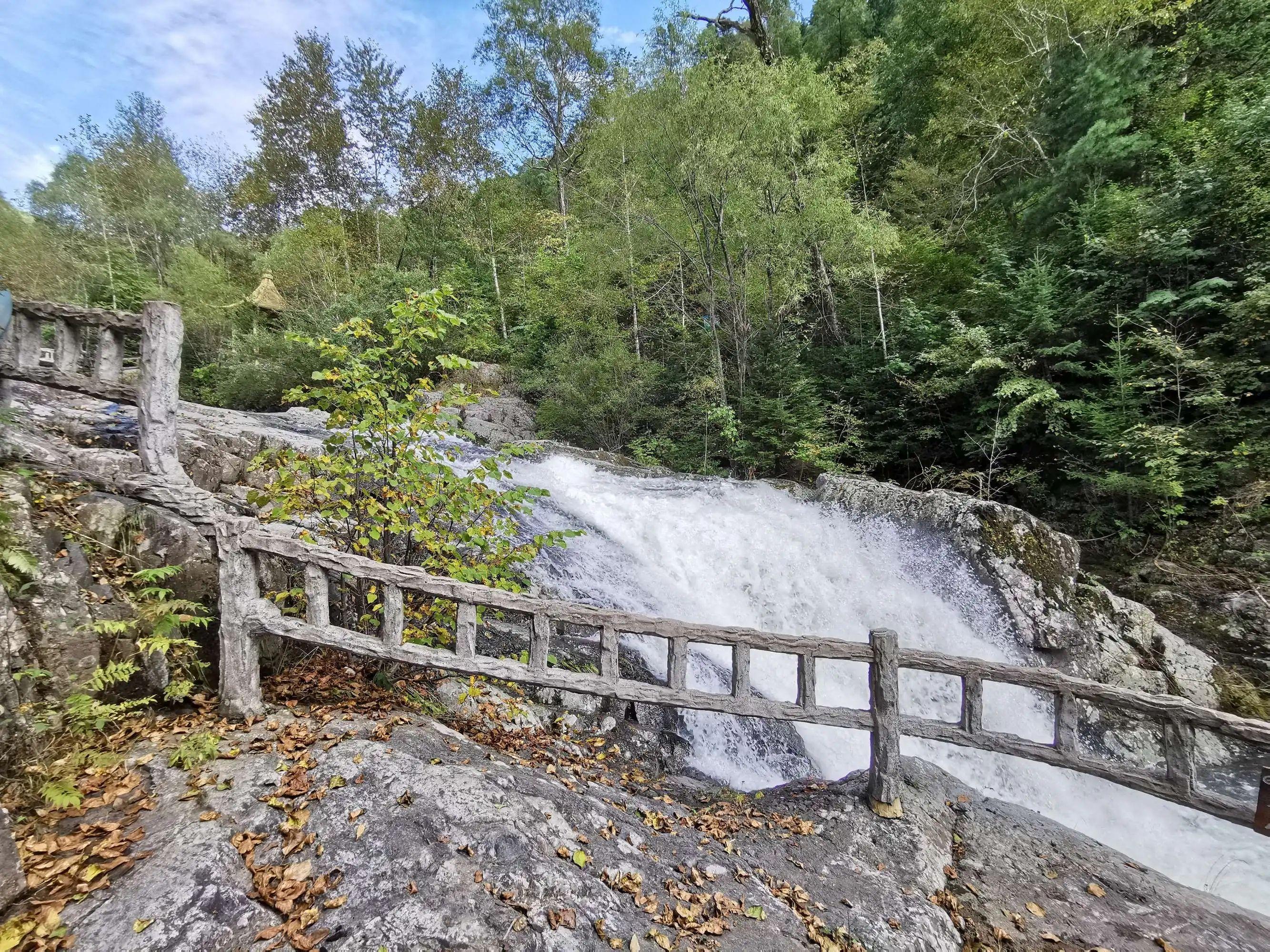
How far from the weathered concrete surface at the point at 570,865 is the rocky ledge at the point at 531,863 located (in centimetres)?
1

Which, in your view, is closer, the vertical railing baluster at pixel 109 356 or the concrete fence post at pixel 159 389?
the concrete fence post at pixel 159 389

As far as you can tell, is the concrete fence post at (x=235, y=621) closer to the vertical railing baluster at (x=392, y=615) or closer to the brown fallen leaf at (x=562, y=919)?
the vertical railing baluster at (x=392, y=615)

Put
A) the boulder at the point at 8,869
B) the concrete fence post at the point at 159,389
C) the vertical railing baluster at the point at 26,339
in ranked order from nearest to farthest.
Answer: the boulder at the point at 8,869 → the concrete fence post at the point at 159,389 → the vertical railing baluster at the point at 26,339

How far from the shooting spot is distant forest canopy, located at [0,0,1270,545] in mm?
8633

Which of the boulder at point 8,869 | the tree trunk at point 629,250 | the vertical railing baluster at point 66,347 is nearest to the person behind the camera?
the boulder at point 8,869

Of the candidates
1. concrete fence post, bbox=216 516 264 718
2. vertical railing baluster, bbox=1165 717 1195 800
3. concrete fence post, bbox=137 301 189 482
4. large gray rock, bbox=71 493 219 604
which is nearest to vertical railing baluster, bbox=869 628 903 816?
vertical railing baluster, bbox=1165 717 1195 800

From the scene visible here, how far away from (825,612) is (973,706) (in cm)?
379

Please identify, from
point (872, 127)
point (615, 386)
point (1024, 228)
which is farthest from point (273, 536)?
point (872, 127)

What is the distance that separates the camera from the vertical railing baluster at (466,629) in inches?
144

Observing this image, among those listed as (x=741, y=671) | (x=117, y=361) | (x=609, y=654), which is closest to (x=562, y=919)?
(x=609, y=654)

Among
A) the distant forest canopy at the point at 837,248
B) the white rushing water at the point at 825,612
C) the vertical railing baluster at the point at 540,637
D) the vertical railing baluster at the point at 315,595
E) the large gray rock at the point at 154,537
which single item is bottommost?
the white rushing water at the point at 825,612

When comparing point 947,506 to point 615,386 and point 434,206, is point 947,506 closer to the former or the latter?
point 615,386

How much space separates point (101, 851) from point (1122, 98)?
1880cm

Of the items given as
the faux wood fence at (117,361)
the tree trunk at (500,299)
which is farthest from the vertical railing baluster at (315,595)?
the tree trunk at (500,299)
